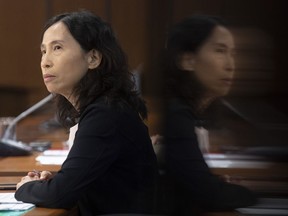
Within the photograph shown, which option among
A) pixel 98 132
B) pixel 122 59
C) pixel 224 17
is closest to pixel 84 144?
pixel 98 132

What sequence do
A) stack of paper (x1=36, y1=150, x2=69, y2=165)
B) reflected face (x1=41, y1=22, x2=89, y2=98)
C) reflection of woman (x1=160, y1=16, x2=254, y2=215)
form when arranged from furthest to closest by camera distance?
A: 1. stack of paper (x1=36, y1=150, x2=69, y2=165)
2. reflected face (x1=41, y1=22, x2=89, y2=98)
3. reflection of woman (x1=160, y1=16, x2=254, y2=215)

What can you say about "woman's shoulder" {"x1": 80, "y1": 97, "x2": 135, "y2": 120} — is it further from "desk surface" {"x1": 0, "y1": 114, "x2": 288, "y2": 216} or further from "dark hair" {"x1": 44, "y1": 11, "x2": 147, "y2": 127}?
"desk surface" {"x1": 0, "y1": 114, "x2": 288, "y2": 216}

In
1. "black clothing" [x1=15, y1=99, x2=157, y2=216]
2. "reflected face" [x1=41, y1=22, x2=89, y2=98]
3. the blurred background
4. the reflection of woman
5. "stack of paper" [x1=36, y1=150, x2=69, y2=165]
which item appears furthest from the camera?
"stack of paper" [x1=36, y1=150, x2=69, y2=165]

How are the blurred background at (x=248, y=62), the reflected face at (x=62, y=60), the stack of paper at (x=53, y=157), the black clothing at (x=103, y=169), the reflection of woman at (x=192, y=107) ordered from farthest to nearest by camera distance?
1. the stack of paper at (x=53, y=157)
2. the reflected face at (x=62, y=60)
3. the black clothing at (x=103, y=169)
4. the reflection of woman at (x=192, y=107)
5. the blurred background at (x=248, y=62)

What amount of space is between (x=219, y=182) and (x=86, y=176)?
0.64m

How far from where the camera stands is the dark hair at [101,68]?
165 cm

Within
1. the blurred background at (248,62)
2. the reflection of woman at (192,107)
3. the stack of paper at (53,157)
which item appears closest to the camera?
the blurred background at (248,62)

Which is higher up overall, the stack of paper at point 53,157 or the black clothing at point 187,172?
the black clothing at point 187,172

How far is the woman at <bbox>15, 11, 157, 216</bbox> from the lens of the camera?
58.2 inches

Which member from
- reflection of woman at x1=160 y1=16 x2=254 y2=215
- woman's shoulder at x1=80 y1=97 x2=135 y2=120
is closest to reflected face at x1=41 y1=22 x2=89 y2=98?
woman's shoulder at x1=80 y1=97 x2=135 y2=120

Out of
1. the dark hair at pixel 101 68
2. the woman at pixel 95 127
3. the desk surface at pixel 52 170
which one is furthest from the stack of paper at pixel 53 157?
the dark hair at pixel 101 68

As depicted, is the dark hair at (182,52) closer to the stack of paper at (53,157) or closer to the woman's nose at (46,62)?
the woman's nose at (46,62)

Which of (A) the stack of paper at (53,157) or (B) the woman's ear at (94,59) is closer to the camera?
(B) the woman's ear at (94,59)

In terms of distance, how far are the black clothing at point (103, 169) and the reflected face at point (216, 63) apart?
0.60 m
